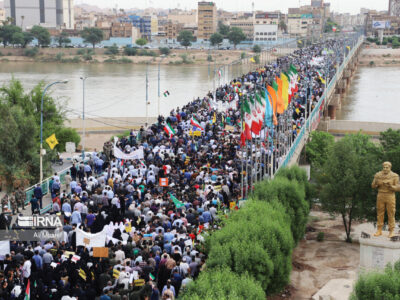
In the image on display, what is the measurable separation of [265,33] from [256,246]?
444ft

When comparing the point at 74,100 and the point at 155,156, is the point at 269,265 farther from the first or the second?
the point at 74,100

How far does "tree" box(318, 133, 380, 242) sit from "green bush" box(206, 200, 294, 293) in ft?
15.3

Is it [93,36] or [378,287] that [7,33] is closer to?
[93,36]

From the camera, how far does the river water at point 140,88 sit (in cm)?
5222

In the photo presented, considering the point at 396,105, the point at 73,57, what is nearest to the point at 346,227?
the point at 396,105

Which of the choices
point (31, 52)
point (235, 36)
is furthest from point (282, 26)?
point (31, 52)

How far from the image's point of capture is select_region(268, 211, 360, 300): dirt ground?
15589mm

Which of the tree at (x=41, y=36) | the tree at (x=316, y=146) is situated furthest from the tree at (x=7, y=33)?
the tree at (x=316, y=146)

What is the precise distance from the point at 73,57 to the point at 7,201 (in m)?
91.9

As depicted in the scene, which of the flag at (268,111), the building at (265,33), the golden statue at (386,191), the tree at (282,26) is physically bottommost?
the golden statue at (386,191)

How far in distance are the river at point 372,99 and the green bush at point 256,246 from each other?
38.7m

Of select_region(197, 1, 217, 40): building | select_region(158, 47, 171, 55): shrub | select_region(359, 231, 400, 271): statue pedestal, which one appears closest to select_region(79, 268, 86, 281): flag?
select_region(359, 231, 400, 271): statue pedestal

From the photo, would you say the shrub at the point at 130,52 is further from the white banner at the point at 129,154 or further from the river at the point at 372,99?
the white banner at the point at 129,154

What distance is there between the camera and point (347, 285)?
1501 cm
